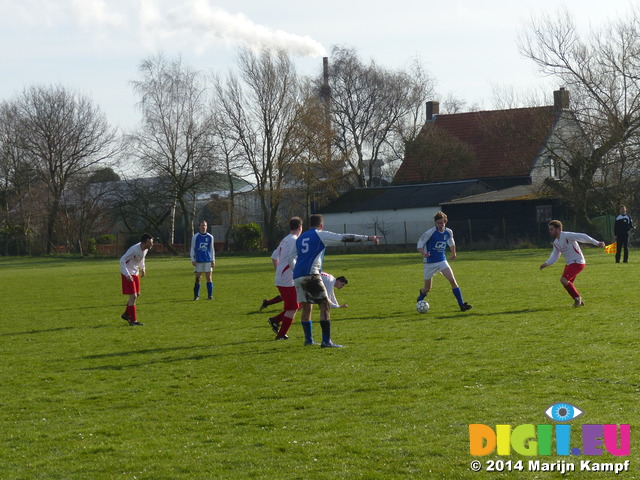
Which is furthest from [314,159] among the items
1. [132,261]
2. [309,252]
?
[309,252]

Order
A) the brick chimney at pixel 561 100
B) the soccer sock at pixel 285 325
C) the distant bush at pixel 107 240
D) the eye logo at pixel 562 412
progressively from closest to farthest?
1. the eye logo at pixel 562 412
2. the soccer sock at pixel 285 325
3. the brick chimney at pixel 561 100
4. the distant bush at pixel 107 240

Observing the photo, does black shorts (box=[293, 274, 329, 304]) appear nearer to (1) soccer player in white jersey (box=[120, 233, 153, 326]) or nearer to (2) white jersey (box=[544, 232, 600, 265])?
(1) soccer player in white jersey (box=[120, 233, 153, 326])

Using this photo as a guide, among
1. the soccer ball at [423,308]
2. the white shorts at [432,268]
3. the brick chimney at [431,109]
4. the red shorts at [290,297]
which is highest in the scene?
the brick chimney at [431,109]

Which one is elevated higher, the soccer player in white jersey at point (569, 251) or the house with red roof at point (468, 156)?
the house with red roof at point (468, 156)

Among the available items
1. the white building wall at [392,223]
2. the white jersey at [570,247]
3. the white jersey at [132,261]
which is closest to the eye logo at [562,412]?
the white jersey at [570,247]

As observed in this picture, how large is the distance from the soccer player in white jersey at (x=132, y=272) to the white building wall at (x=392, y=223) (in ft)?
123

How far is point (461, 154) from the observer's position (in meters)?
59.7

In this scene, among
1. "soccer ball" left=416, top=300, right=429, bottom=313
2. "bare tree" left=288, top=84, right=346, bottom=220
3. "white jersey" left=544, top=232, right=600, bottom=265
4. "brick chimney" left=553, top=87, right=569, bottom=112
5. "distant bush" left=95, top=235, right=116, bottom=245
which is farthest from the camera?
"distant bush" left=95, top=235, right=116, bottom=245

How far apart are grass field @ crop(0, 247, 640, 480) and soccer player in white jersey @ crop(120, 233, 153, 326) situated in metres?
0.53

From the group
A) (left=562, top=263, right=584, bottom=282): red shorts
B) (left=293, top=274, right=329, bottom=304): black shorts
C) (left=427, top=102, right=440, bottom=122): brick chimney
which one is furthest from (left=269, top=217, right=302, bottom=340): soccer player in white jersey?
(left=427, top=102, right=440, bottom=122): brick chimney

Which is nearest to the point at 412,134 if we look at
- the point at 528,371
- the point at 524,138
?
the point at 524,138

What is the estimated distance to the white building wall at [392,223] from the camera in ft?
174

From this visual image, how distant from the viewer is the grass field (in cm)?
598

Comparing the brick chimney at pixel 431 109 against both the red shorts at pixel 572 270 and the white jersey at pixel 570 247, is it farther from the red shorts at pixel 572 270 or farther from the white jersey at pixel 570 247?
the red shorts at pixel 572 270
